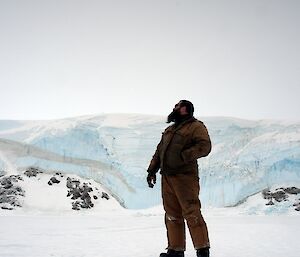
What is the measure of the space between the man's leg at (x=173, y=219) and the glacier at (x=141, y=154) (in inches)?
624

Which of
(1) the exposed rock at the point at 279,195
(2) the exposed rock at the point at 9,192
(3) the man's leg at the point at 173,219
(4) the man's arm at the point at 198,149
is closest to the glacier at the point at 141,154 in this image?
(1) the exposed rock at the point at 279,195

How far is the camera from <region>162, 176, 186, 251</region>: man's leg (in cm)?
335

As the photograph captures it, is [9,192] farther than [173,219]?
Yes

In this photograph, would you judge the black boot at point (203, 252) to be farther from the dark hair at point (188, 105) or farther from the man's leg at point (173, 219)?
the dark hair at point (188, 105)

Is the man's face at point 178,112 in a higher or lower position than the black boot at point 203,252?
higher

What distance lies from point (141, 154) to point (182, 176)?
17723 millimetres

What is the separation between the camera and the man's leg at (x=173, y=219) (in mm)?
3348

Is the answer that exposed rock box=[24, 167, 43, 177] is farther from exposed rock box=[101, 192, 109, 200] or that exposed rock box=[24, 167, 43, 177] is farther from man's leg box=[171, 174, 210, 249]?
man's leg box=[171, 174, 210, 249]

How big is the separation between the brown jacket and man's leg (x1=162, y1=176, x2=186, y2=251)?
0.15 metres

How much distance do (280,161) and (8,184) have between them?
40.5 feet

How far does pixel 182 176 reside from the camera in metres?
3.30

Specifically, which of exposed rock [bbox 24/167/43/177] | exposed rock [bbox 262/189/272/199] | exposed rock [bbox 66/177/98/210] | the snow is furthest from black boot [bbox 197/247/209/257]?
exposed rock [bbox 24/167/43/177]

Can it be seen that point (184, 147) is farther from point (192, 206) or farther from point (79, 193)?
point (79, 193)

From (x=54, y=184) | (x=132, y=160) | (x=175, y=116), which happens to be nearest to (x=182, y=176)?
(x=175, y=116)
